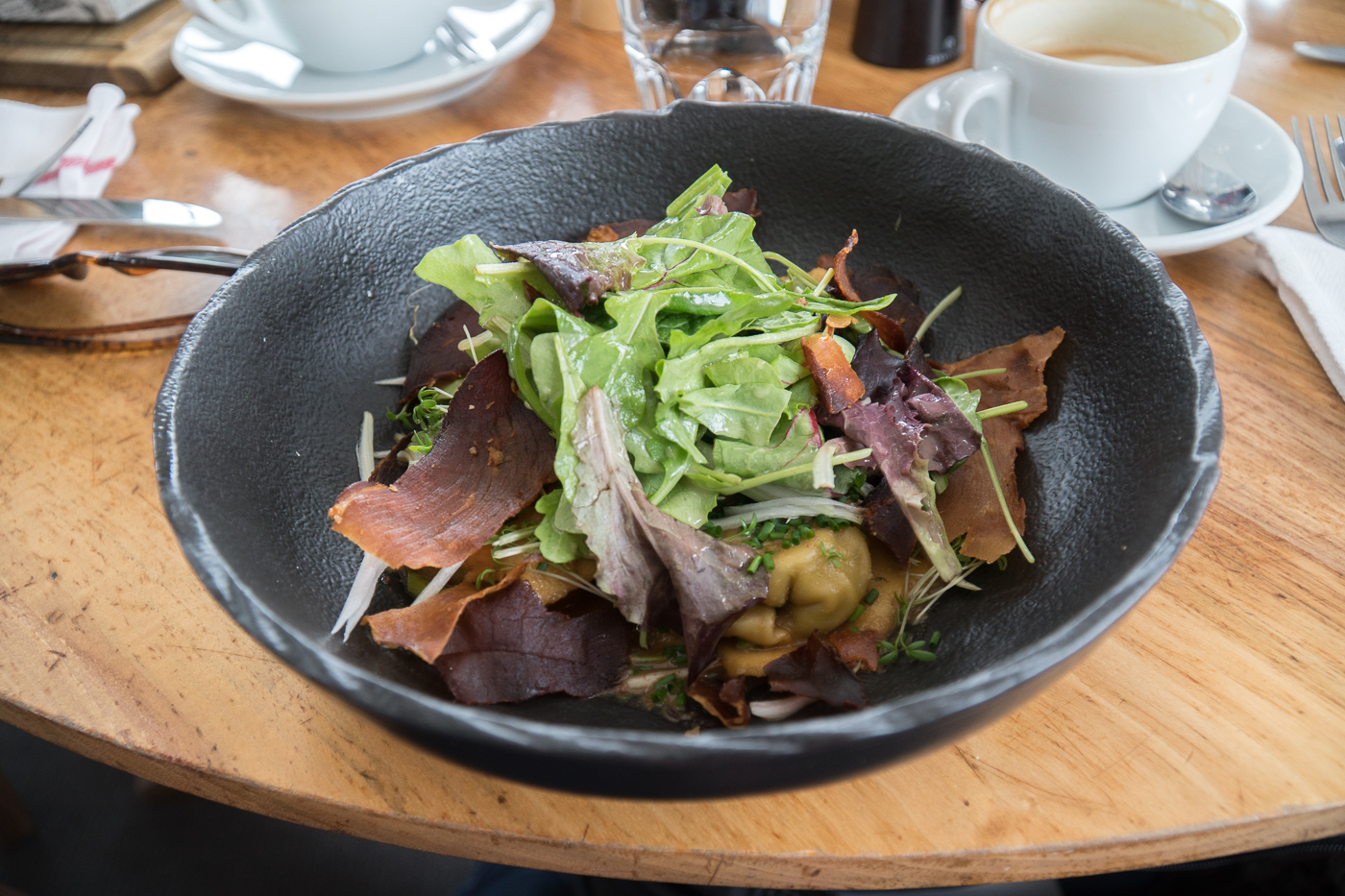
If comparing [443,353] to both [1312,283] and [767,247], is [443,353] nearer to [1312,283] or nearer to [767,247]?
[767,247]

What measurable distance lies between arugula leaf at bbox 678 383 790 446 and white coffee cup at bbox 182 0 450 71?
1362mm

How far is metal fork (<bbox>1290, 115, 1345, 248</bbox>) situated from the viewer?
57.8 inches

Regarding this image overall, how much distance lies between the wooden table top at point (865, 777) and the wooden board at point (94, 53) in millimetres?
1051

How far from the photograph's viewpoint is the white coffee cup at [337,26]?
1819 millimetres

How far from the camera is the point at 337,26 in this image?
1.85m

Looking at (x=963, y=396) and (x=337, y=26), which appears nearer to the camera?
(x=963, y=396)

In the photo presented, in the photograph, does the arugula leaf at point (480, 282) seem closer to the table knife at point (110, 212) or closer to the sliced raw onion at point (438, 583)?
the sliced raw onion at point (438, 583)

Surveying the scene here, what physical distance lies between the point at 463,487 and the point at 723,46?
1207mm

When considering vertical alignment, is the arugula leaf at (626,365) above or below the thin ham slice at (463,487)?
above

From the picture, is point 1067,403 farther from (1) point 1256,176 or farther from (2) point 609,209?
(1) point 1256,176

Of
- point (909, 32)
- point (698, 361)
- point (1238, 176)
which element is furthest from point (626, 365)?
point (909, 32)

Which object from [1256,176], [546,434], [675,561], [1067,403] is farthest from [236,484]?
[1256,176]

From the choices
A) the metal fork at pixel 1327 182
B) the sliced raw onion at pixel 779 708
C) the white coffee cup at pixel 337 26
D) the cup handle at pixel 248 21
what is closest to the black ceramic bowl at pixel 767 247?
the sliced raw onion at pixel 779 708

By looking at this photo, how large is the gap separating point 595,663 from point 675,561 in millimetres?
129
